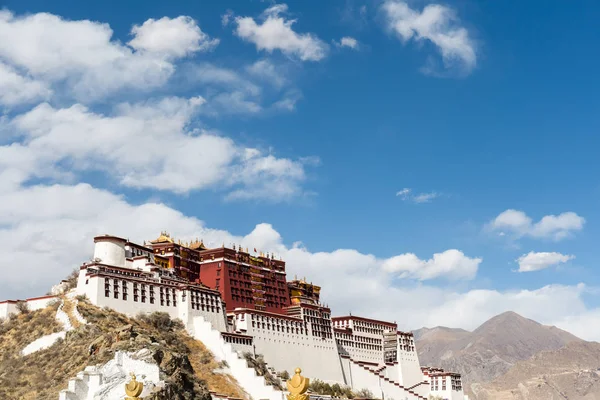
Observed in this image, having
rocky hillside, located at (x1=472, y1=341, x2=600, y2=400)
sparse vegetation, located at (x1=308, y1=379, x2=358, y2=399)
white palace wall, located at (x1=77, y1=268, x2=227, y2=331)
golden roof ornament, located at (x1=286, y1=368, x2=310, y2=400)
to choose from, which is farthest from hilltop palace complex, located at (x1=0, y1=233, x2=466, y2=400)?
rocky hillside, located at (x1=472, y1=341, x2=600, y2=400)

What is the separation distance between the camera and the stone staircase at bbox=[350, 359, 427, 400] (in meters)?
77.9

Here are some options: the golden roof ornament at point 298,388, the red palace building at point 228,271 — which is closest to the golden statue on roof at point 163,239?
the red palace building at point 228,271

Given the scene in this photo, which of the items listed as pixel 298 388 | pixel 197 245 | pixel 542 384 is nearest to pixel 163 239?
pixel 197 245

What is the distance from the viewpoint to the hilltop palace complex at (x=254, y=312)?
62.7 meters

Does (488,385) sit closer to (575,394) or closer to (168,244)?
(575,394)

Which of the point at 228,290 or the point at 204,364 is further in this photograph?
the point at 228,290

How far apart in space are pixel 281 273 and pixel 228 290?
9.86 metres

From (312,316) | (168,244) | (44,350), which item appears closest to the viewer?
(44,350)

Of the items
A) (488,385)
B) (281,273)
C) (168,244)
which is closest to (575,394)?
(488,385)

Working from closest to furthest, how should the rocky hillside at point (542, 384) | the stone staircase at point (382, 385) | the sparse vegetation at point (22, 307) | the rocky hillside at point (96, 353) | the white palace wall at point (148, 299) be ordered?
the rocky hillside at point (96, 353) → the white palace wall at point (148, 299) → the sparse vegetation at point (22, 307) → the stone staircase at point (382, 385) → the rocky hillside at point (542, 384)

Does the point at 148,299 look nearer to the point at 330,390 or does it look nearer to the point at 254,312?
the point at 254,312

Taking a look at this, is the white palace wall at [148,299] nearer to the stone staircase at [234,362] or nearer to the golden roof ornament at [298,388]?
the stone staircase at [234,362]

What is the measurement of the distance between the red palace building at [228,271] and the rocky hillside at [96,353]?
28.5 feet

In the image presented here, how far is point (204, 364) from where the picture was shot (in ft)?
198
